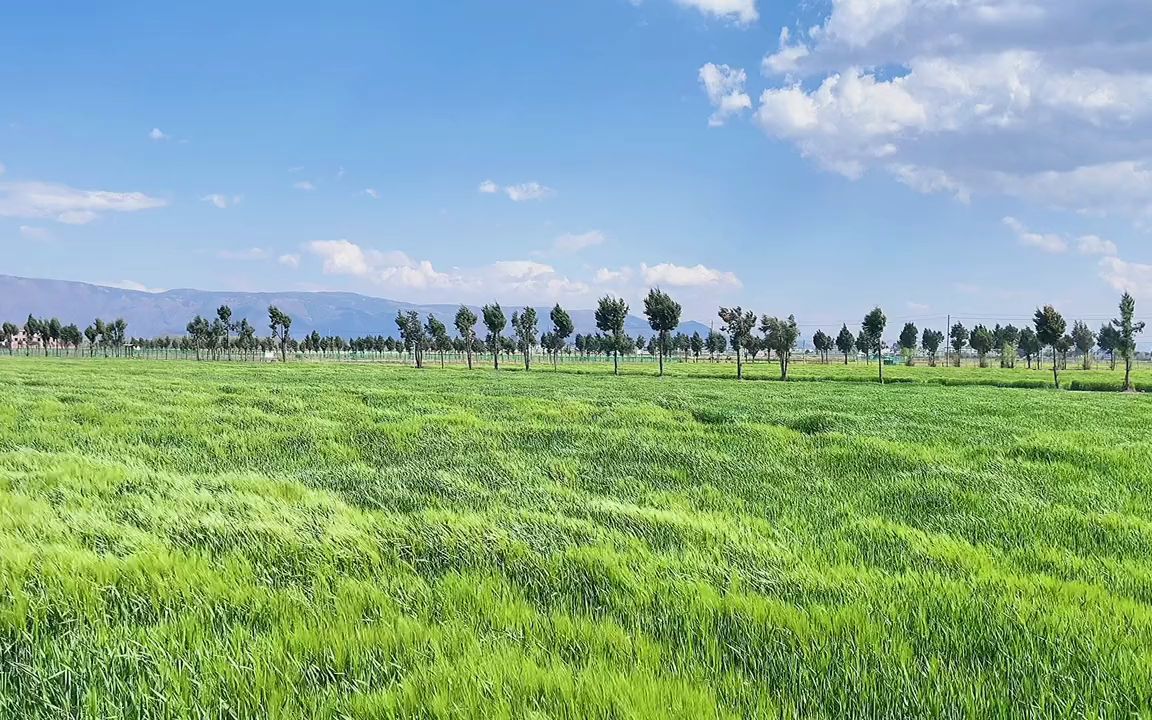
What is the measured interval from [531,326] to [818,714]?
94.2 meters

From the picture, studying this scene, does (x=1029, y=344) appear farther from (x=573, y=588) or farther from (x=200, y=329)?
(x=200, y=329)

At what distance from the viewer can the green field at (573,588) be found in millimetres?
2807

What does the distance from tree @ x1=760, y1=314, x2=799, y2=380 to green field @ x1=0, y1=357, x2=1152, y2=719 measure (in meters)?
53.6

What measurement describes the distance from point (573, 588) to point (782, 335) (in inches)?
2442

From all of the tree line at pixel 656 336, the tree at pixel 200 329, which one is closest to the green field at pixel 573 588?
the tree line at pixel 656 336

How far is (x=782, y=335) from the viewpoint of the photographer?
6262 cm

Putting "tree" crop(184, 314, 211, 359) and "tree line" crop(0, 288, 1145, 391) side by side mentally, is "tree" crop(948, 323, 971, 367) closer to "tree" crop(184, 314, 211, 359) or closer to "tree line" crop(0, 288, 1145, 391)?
"tree line" crop(0, 288, 1145, 391)

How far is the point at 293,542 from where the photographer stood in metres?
4.85

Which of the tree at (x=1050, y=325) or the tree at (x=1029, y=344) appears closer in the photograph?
the tree at (x=1050, y=325)

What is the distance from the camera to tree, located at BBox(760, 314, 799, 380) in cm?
6133

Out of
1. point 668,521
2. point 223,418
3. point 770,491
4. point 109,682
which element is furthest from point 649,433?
point 109,682

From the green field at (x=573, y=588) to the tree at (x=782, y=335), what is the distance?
176 feet

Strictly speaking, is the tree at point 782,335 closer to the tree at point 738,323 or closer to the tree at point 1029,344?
the tree at point 738,323

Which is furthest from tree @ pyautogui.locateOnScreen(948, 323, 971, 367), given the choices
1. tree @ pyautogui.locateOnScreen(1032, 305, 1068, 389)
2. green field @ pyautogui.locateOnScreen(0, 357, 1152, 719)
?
green field @ pyautogui.locateOnScreen(0, 357, 1152, 719)
